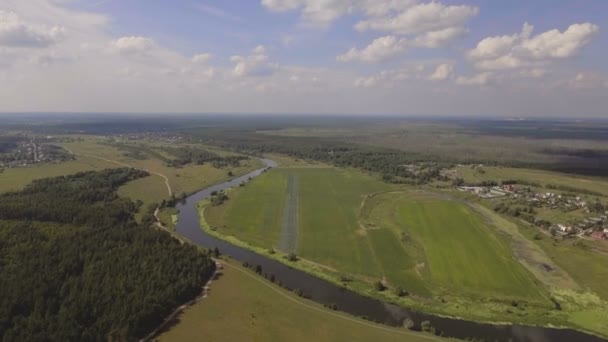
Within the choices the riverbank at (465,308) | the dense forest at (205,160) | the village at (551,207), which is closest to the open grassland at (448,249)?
the riverbank at (465,308)

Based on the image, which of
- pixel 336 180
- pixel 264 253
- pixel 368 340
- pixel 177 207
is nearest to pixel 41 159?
pixel 177 207

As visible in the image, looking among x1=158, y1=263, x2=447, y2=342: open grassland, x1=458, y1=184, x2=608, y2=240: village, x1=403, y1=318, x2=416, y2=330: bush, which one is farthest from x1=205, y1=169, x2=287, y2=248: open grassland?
x1=458, y1=184, x2=608, y2=240: village

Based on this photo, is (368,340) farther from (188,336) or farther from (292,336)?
(188,336)

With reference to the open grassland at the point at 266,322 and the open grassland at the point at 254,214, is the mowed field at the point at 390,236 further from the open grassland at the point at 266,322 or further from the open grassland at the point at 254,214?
the open grassland at the point at 266,322

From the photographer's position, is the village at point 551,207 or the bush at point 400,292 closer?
the bush at point 400,292

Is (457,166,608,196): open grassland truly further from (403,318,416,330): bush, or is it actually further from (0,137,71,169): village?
(0,137,71,169): village

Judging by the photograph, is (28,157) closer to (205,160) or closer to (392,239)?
(205,160)
